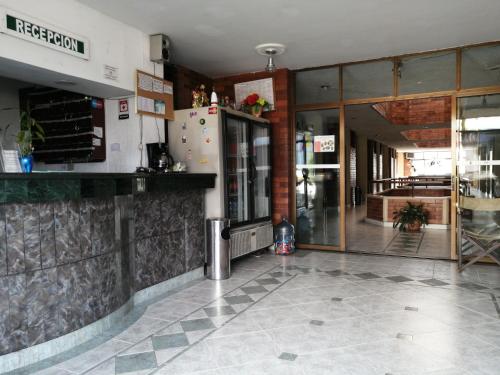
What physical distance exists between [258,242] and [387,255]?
179 cm

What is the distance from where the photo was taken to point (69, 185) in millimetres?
2525

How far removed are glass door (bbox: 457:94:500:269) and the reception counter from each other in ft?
12.1

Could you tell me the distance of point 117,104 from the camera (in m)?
4.41

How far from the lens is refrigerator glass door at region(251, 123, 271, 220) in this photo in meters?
5.38

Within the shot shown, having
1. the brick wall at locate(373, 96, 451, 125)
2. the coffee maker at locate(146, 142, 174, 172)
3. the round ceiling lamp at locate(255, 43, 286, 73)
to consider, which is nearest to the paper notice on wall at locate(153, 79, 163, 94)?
the coffee maker at locate(146, 142, 174, 172)

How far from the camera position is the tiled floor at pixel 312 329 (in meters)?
2.35

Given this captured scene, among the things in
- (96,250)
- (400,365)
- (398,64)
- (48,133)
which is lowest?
(400,365)

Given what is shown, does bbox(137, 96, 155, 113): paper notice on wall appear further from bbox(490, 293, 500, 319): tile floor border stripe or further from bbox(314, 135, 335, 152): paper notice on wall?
bbox(490, 293, 500, 319): tile floor border stripe

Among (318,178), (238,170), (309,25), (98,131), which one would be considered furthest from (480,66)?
(98,131)

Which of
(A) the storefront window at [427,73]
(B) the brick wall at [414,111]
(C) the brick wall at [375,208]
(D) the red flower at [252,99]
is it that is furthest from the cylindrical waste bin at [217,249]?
(B) the brick wall at [414,111]

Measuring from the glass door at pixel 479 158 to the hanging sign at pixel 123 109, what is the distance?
400 centimetres

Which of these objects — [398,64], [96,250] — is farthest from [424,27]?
[96,250]

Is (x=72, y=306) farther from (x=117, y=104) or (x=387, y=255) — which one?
(x=387, y=255)

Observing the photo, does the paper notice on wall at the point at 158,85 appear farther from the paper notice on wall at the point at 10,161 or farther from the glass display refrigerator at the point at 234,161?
the paper notice on wall at the point at 10,161
